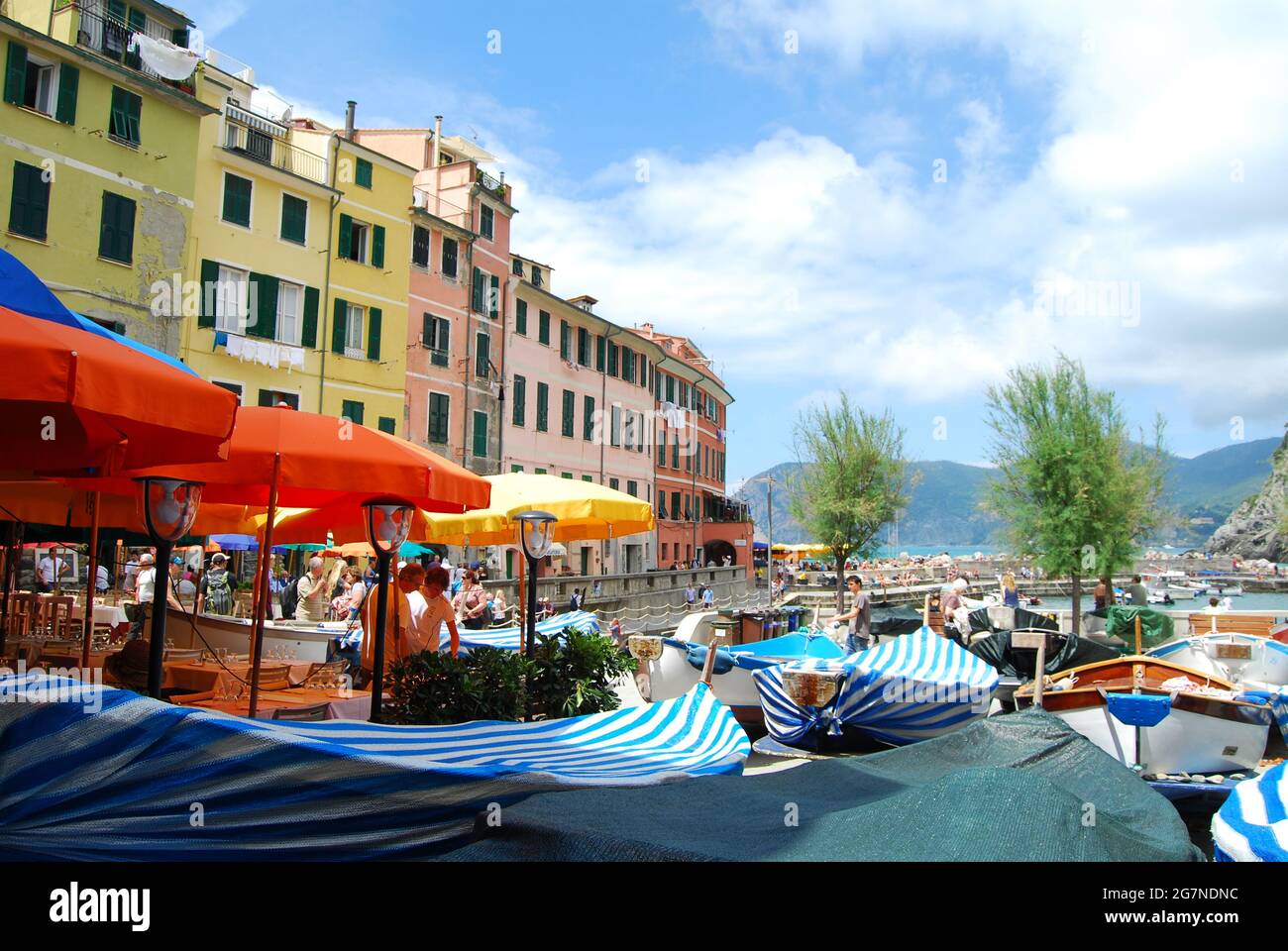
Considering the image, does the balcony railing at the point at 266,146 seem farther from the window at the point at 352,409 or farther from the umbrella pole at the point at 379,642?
the umbrella pole at the point at 379,642

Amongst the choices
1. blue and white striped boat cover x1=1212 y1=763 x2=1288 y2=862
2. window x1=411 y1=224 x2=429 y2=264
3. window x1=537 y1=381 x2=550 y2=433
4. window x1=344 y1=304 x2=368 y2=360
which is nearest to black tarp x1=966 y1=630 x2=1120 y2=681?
blue and white striped boat cover x1=1212 y1=763 x2=1288 y2=862

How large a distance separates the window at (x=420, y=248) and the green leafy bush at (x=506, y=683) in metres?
29.5

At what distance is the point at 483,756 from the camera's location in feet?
15.2

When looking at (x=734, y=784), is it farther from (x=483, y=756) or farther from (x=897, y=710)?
(x=897, y=710)

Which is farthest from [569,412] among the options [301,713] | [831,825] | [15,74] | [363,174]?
[831,825]

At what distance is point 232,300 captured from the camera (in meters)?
28.0

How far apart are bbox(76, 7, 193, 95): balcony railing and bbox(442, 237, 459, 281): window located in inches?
446

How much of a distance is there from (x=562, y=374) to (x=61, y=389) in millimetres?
39444

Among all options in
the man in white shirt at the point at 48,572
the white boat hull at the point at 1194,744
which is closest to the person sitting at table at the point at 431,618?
the white boat hull at the point at 1194,744

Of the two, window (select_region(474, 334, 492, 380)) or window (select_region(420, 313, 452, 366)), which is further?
window (select_region(474, 334, 492, 380))

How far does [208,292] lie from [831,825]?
27415mm

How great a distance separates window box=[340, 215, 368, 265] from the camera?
31859 millimetres

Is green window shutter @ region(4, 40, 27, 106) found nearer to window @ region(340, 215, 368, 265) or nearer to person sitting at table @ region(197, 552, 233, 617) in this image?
window @ region(340, 215, 368, 265)

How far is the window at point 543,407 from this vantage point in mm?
41031
